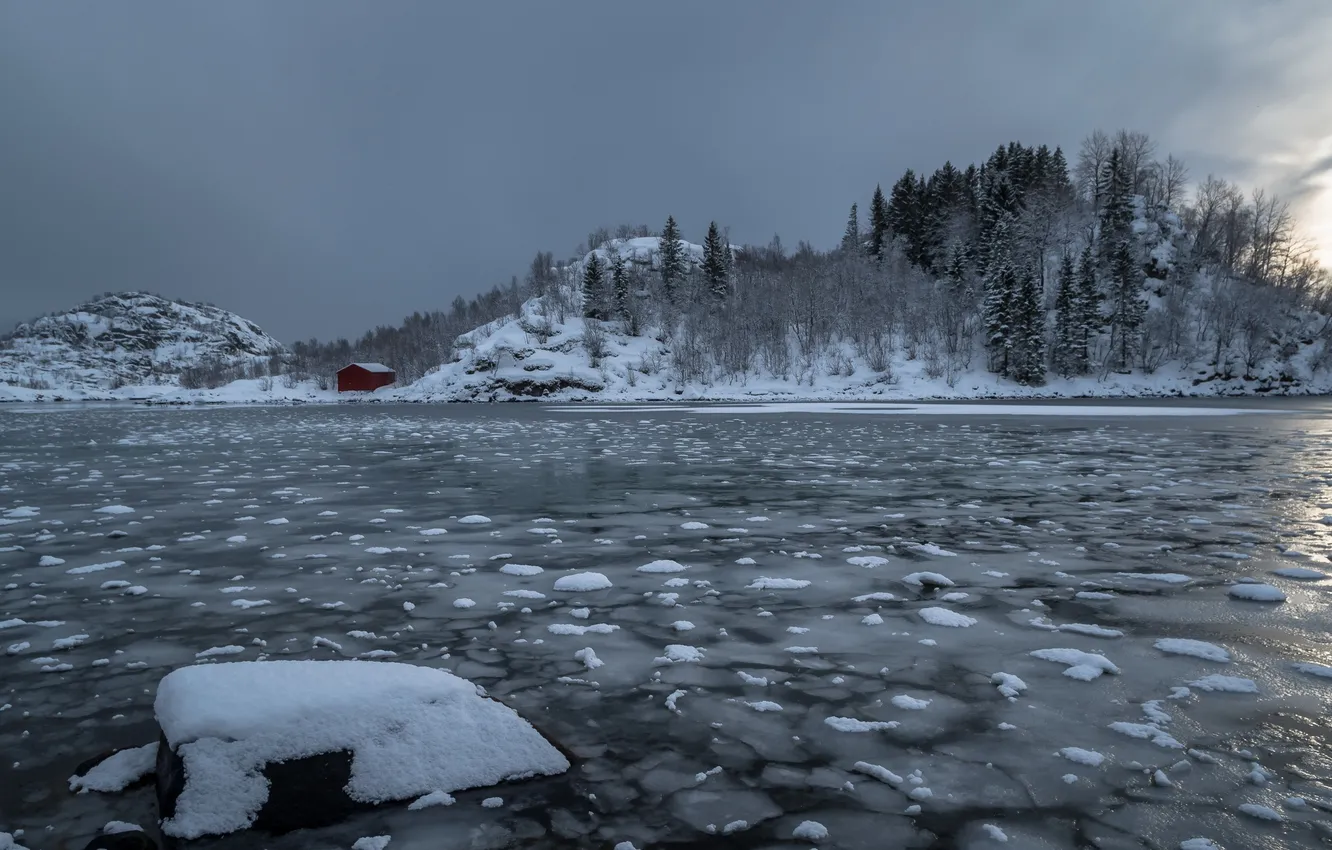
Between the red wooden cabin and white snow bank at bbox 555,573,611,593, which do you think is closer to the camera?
white snow bank at bbox 555,573,611,593

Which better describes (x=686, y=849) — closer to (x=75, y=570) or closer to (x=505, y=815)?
(x=505, y=815)

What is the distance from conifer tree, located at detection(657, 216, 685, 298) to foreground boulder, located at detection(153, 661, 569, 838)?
354 ft

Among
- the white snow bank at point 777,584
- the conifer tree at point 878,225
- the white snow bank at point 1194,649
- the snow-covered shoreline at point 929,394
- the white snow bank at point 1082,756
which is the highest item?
the conifer tree at point 878,225

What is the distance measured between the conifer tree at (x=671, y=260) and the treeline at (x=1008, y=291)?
327 millimetres

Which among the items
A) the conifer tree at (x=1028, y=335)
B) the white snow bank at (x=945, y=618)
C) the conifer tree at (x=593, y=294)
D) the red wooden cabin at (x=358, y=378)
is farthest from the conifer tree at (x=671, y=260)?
the white snow bank at (x=945, y=618)

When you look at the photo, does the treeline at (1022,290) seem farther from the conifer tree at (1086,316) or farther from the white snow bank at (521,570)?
the white snow bank at (521,570)

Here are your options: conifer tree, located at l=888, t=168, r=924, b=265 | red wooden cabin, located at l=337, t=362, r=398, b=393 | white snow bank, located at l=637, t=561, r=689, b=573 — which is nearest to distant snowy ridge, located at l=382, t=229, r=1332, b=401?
red wooden cabin, located at l=337, t=362, r=398, b=393

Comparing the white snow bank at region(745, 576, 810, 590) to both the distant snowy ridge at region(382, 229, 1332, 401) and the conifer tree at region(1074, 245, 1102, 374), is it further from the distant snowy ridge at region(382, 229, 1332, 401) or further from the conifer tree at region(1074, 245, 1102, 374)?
the conifer tree at region(1074, 245, 1102, 374)

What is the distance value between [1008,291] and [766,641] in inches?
2848

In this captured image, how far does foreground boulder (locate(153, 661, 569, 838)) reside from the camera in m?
2.84

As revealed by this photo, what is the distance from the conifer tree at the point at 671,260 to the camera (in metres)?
110

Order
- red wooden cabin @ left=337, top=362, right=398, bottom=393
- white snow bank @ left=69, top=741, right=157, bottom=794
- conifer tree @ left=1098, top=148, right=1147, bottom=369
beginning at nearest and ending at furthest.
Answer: white snow bank @ left=69, top=741, right=157, bottom=794, conifer tree @ left=1098, top=148, right=1147, bottom=369, red wooden cabin @ left=337, top=362, right=398, bottom=393

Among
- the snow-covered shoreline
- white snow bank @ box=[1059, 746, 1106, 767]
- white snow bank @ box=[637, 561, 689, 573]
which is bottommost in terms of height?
white snow bank @ box=[1059, 746, 1106, 767]

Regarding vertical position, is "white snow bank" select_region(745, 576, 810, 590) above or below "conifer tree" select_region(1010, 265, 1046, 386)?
below
